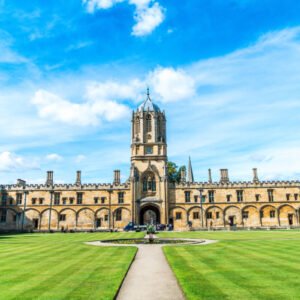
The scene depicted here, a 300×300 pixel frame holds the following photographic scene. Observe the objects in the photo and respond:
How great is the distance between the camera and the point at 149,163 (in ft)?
192

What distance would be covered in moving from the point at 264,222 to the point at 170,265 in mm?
48734

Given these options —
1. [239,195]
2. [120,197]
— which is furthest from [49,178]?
[239,195]

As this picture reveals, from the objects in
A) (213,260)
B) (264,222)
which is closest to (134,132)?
(264,222)

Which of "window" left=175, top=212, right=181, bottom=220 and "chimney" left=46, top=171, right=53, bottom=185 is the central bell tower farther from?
"chimney" left=46, top=171, right=53, bottom=185

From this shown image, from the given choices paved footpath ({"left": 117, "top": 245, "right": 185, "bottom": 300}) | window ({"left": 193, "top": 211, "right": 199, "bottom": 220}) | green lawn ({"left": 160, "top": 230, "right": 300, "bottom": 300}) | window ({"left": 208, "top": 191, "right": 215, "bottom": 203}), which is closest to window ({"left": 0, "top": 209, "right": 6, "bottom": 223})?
window ({"left": 193, "top": 211, "right": 199, "bottom": 220})

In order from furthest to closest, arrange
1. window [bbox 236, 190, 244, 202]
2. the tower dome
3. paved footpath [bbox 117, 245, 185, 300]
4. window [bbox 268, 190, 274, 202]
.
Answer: the tower dome
window [bbox 236, 190, 244, 202]
window [bbox 268, 190, 274, 202]
paved footpath [bbox 117, 245, 185, 300]

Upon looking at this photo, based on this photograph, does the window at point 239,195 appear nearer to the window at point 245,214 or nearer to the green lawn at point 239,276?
the window at point 245,214

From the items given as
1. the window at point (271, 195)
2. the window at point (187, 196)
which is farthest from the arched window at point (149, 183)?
the window at point (271, 195)

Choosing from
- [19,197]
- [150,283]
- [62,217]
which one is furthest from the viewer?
[19,197]

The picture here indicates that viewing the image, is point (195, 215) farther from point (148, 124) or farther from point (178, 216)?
point (148, 124)

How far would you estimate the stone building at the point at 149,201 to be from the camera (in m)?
57.2

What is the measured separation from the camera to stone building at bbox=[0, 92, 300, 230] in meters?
57.2

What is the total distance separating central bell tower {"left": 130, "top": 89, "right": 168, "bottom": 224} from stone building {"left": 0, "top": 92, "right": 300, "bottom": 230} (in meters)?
0.18

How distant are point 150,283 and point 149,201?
46.3 metres
